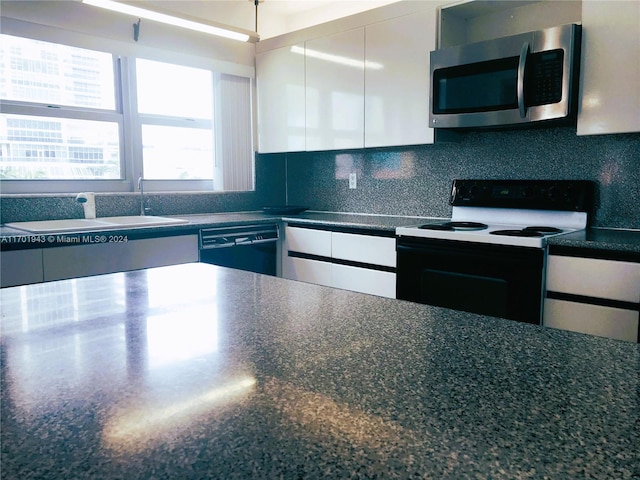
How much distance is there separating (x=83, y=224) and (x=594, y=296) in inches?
104

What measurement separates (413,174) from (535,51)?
3.72ft

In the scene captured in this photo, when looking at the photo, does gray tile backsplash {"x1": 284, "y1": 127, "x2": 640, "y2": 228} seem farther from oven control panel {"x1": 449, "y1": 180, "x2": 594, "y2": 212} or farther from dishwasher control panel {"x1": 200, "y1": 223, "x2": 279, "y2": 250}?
dishwasher control panel {"x1": 200, "y1": 223, "x2": 279, "y2": 250}

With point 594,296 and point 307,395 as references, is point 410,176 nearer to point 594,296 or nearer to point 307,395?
point 594,296

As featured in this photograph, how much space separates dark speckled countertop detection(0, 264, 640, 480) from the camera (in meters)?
0.44

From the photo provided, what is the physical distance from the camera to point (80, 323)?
865 millimetres

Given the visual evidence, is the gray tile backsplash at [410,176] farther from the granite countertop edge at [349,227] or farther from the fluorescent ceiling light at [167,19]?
the fluorescent ceiling light at [167,19]

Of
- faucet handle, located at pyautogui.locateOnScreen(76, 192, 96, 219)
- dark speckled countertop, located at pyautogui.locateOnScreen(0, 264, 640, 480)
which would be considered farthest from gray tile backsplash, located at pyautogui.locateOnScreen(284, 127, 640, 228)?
dark speckled countertop, located at pyautogui.locateOnScreen(0, 264, 640, 480)

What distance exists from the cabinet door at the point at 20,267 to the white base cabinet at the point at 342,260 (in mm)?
1556

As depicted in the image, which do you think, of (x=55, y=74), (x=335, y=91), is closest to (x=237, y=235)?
(x=335, y=91)

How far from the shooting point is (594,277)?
204 centimetres

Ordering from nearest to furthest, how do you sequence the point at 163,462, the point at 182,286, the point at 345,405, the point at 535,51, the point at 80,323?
the point at 163,462 < the point at 345,405 < the point at 80,323 < the point at 182,286 < the point at 535,51

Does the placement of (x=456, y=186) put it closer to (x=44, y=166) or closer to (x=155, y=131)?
(x=155, y=131)

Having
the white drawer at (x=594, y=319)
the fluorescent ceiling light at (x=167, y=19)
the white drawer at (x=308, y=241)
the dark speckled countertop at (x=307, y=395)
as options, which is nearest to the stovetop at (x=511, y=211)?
the white drawer at (x=594, y=319)

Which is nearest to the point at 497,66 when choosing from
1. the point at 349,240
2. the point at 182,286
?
the point at 349,240
